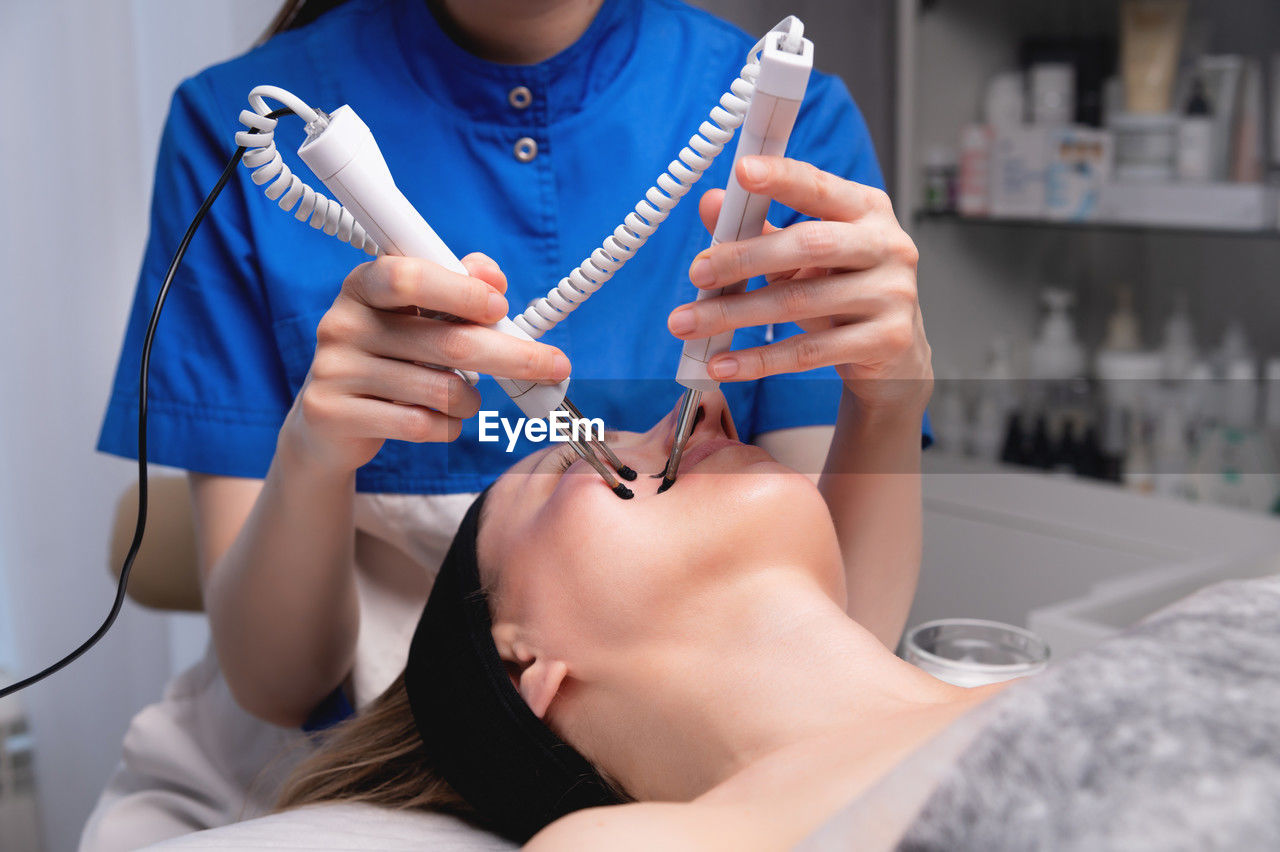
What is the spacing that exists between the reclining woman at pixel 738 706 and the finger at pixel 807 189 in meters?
0.16

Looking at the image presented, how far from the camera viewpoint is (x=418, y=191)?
847 millimetres

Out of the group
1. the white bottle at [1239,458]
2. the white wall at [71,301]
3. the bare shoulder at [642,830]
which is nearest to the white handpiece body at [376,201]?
the bare shoulder at [642,830]

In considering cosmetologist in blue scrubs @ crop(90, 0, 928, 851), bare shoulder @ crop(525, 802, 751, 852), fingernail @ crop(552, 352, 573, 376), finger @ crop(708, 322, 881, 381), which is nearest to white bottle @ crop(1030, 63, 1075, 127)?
cosmetologist in blue scrubs @ crop(90, 0, 928, 851)

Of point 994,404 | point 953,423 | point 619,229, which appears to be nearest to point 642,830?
point 619,229

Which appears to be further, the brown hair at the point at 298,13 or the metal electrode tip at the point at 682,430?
the brown hair at the point at 298,13

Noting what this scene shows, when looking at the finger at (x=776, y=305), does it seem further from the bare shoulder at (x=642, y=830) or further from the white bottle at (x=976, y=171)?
the white bottle at (x=976, y=171)

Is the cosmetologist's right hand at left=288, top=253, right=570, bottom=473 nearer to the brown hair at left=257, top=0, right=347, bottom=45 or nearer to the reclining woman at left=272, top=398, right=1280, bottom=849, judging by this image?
the reclining woman at left=272, top=398, right=1280, bottom=849

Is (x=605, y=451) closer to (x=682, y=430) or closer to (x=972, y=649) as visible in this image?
(x=682, y=430)

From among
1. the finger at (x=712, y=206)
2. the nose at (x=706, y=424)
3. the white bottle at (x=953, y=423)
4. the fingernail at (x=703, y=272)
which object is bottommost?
the white bottle at (x=953, y=423)

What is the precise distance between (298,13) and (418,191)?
0.28m

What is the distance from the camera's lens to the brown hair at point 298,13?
977 mm

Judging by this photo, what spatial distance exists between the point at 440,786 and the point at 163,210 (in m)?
0.54

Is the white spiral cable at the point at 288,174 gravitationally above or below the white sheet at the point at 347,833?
above

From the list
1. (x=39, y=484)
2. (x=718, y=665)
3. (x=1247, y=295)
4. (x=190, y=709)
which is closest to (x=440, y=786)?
(x=718, y=665)
